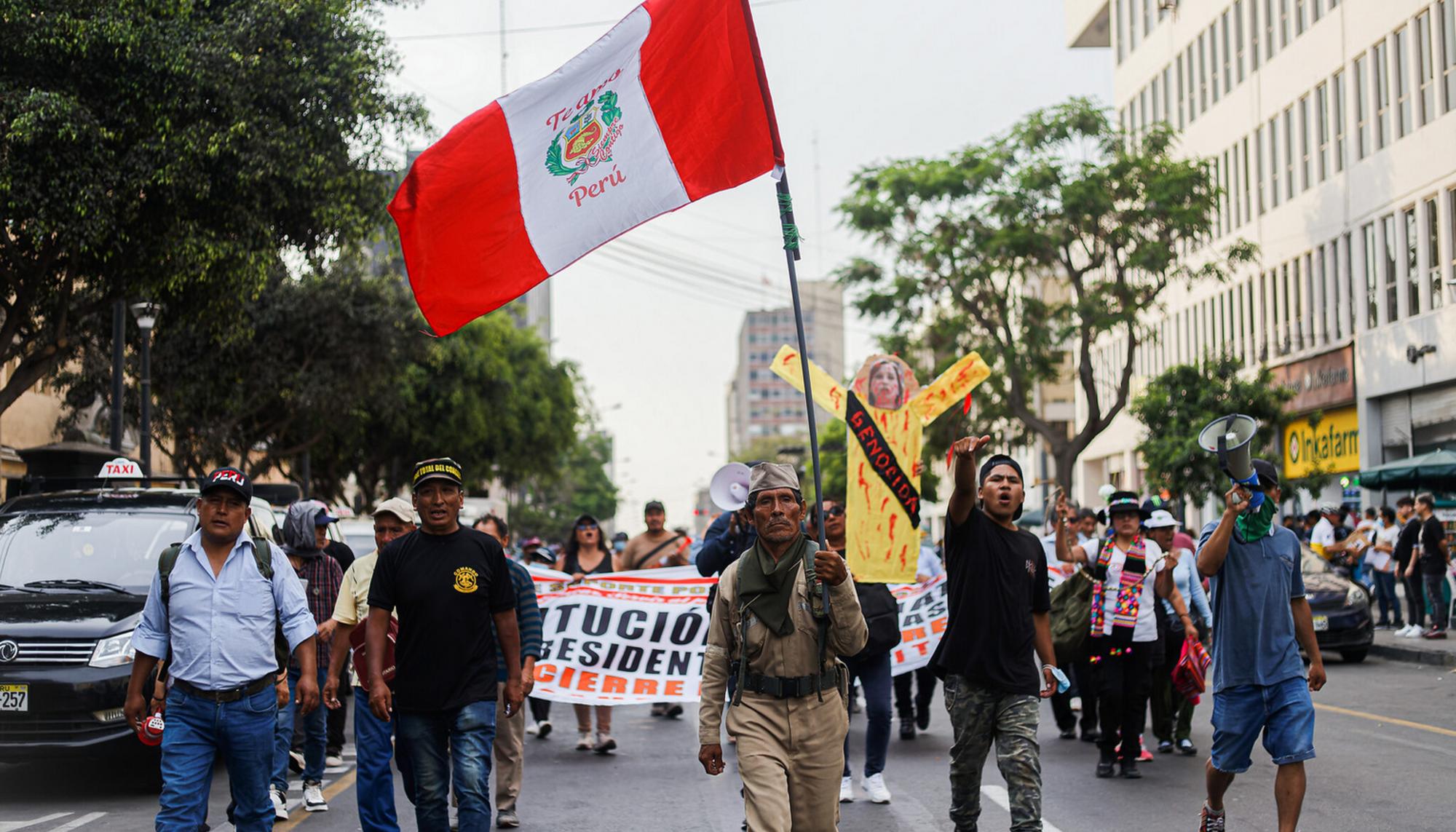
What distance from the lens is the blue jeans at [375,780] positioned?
292 inches

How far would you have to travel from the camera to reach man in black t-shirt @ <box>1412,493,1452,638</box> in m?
20.5

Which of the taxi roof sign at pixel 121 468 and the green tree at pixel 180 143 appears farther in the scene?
the green tree at pixel 180 143

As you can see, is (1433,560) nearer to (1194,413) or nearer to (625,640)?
(1194,413)

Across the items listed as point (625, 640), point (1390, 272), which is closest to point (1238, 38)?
point (1390, 272)

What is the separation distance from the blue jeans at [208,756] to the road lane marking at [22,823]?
306 cm

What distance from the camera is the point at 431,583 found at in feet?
21.7

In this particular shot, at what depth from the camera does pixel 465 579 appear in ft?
21.8

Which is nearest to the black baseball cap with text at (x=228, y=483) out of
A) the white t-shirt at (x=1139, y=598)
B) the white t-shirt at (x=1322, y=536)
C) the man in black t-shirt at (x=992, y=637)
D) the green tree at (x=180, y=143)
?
the man in black t-shirt at (x=992, y=637)

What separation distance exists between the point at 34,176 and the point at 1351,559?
1914 centimetres

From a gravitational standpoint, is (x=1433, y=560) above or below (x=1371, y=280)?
below

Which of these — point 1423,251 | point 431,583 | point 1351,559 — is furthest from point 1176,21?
point 431,583

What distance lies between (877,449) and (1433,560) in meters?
13.2

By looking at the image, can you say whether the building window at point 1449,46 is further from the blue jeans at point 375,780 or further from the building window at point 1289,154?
the blue jeans at point 375,780

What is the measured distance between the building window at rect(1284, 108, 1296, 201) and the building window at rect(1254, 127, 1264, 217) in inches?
56.7
